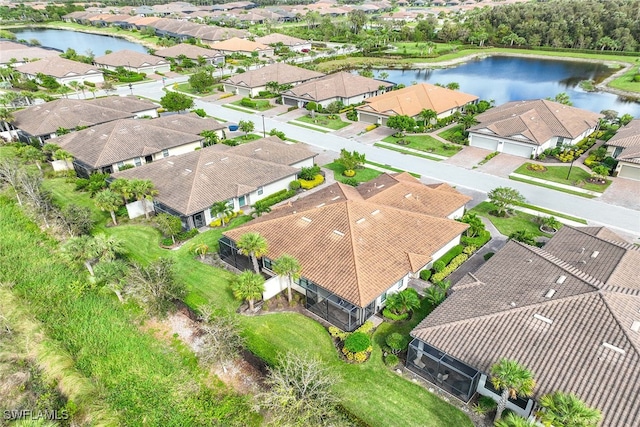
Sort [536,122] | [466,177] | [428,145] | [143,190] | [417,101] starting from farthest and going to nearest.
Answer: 1. [417,101]
2. [428,145]
3. [536,122]
4. [466,177]
5. [143,190]

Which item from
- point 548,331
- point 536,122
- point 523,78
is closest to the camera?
point 548,331

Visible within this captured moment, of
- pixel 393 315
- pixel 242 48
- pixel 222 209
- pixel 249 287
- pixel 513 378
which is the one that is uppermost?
pixel 242 48

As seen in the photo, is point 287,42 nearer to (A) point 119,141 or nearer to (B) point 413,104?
(B) point 413,104

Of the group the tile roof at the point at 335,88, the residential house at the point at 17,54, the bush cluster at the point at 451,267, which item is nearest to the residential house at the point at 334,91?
the tile roof at the point at 335,88

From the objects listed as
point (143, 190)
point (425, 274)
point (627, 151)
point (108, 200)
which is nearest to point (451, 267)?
point (425, 274)

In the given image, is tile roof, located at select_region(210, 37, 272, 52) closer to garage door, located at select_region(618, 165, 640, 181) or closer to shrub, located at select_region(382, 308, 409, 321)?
garage door, located at select_region(618, 165, 640, 181)

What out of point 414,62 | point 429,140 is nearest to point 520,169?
point 429,140

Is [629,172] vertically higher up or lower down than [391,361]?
higher up
